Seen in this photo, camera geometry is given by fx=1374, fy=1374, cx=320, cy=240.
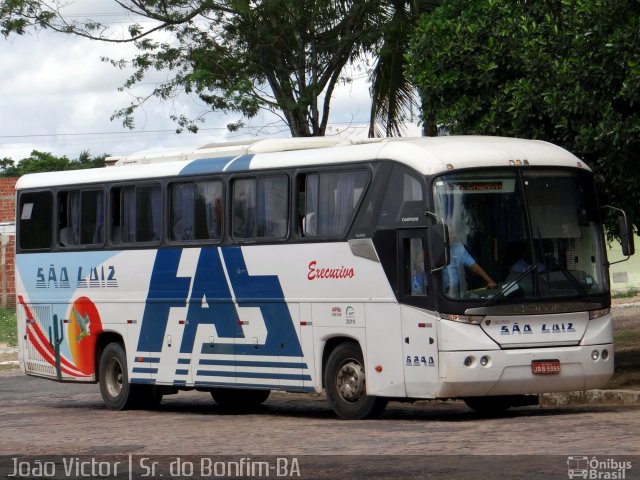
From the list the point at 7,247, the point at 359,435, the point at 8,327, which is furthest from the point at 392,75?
the point at 7,247

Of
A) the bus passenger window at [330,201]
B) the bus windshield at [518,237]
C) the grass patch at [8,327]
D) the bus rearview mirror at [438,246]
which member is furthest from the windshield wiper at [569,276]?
the grass patch at [8,327]

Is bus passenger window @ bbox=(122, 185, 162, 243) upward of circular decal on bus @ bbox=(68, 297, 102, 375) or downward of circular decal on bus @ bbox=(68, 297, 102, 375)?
upward

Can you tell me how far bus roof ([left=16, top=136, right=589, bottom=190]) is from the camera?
50.8 feet

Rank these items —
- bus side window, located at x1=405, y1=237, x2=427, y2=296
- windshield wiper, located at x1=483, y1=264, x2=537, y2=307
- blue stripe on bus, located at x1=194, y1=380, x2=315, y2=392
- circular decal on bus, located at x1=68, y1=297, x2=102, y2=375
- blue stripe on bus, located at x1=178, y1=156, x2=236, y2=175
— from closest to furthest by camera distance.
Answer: windshield wiper, located at x1=483, y1=264, x2=537, y2=307
bus side window, located at x1=405, y1=237, x2=427, y2=296
blue stripe on bus, located at x1=194, y1=380, x2=315, y2=392
blue stripe on bus, located at x1=178, y1=156, x2=236, y2=175
circular decal on bus, located at x1=68, y1=297, x2=102, y2=375

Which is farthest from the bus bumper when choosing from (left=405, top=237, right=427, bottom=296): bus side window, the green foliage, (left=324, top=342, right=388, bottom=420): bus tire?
the green foliage

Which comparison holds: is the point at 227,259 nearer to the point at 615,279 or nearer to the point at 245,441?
the point at 245,441

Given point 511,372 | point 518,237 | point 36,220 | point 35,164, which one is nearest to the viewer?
point 511,372

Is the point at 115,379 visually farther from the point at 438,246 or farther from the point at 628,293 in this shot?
the point at 628,293

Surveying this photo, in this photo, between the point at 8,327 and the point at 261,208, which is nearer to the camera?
the point at 261,208

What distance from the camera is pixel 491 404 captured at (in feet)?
54.5

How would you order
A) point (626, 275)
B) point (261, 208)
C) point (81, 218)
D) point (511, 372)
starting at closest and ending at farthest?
point (511, 372), point (261, 208), point (81, 218), point (626, 275)

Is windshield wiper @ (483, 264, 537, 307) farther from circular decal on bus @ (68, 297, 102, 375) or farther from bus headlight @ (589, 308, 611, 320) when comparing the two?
circular decal on bus @ (68, 297, 102, 375)

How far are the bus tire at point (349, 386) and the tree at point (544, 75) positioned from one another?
426 cm

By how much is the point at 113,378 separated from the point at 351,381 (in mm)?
5303
